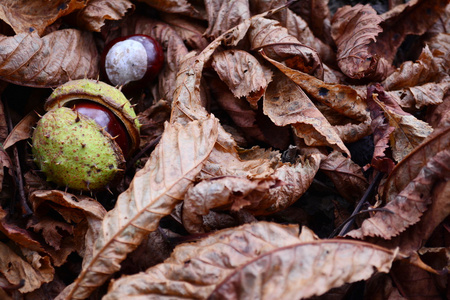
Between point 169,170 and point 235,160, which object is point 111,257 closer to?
point 169,170

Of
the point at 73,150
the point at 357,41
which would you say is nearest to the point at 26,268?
the point at 73,150

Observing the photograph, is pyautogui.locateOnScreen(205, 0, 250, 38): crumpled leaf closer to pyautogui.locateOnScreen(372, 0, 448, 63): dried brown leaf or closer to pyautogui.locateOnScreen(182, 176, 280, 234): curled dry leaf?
pyautogui.locateOnScreen(372, 0, 448, 63): dried brown leaf

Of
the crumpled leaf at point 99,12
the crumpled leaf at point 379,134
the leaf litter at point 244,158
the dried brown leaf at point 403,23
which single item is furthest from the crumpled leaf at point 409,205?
the crumpled leaf at point 99,12

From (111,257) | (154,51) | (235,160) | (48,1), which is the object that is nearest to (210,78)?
(154,51)

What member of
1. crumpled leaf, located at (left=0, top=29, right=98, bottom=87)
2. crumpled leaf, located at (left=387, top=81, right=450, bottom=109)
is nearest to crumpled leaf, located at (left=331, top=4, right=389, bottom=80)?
crumpled leaf, located at (left=387, top=81, right=450, bottom=109)

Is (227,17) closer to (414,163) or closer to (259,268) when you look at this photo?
(414,163)

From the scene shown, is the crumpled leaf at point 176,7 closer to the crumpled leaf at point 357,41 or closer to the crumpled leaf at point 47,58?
the crumpled leaf at point 47,58
